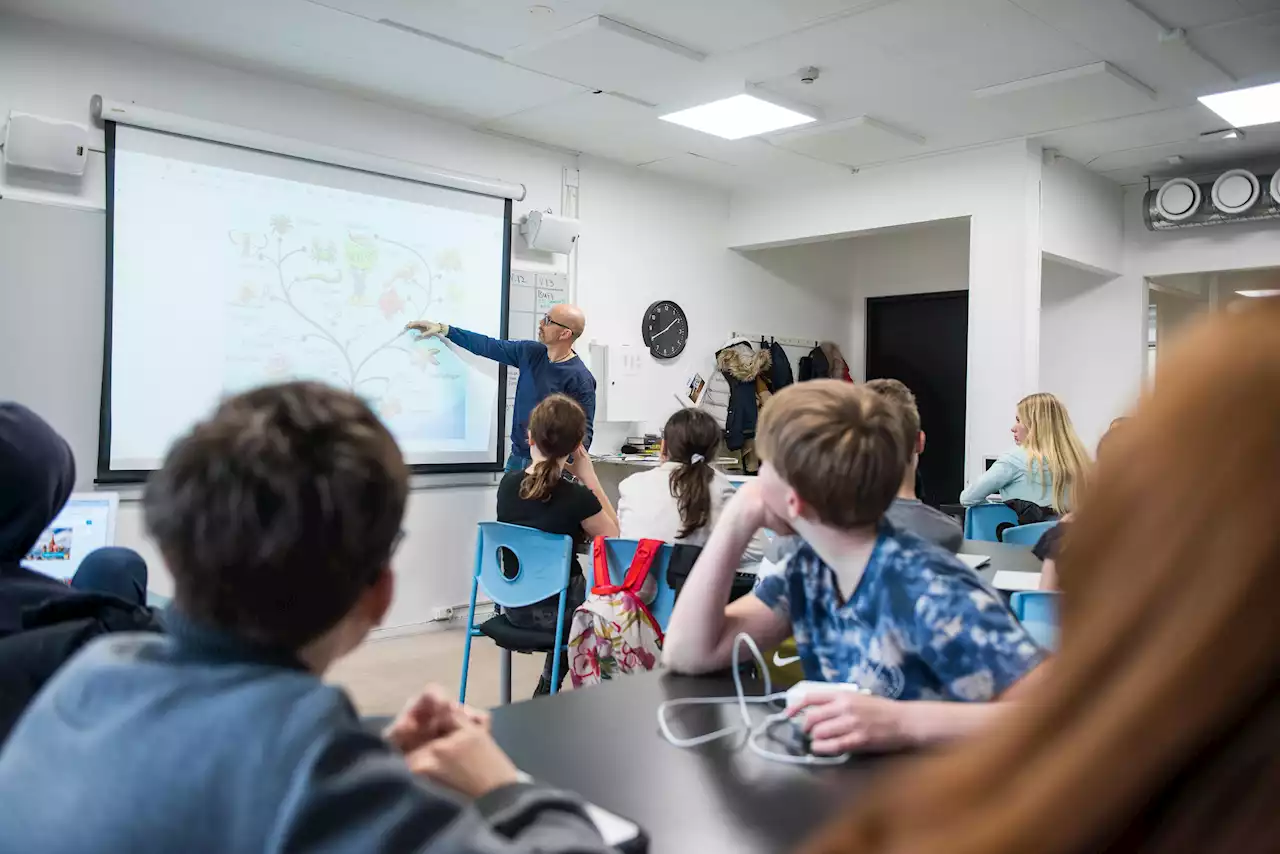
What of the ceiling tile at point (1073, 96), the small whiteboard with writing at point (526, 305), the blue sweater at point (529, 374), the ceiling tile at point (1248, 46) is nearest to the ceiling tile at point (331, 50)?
the small whiteboard with writing at point (526, 305)

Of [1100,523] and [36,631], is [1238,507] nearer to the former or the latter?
[1100,523]

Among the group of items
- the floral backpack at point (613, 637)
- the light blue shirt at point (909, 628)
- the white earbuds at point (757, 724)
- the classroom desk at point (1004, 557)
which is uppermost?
the light blue shirt at point (909, 628)

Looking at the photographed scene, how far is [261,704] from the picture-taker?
68 centimetres

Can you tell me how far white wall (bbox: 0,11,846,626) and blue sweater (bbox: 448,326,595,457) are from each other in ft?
1.63

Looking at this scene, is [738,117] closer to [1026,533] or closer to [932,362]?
[1026,533]

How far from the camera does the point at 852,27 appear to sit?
372 cm

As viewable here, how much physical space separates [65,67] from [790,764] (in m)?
4.01

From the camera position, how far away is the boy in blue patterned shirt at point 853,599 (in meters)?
1.23

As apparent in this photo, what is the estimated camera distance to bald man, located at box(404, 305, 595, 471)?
4.79 metres

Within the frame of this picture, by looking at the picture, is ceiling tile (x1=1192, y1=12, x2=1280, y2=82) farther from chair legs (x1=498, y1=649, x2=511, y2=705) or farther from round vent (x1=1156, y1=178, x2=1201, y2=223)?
chair legs (x1=498, y1=649, x2=511, y2=705)

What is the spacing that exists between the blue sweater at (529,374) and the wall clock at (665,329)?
111 centimetres

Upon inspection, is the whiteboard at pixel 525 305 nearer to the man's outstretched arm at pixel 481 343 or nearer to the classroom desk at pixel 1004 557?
the man's outstretched arm at pixel 481 343

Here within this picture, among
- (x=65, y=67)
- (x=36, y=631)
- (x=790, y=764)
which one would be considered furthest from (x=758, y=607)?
(x=65, y=67)

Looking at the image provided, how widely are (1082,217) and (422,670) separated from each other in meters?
4.70
